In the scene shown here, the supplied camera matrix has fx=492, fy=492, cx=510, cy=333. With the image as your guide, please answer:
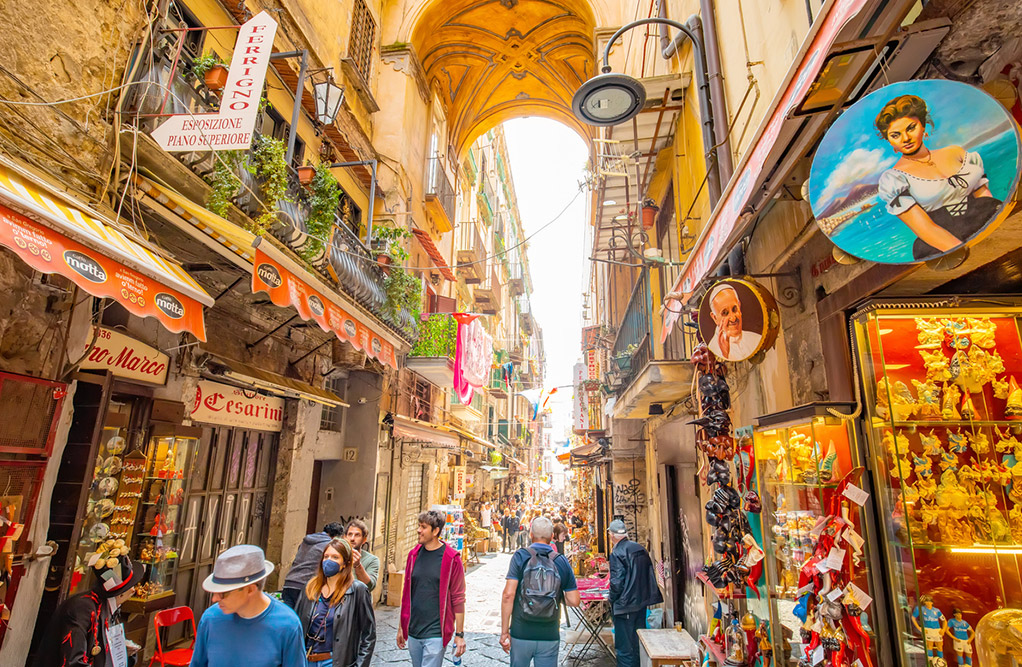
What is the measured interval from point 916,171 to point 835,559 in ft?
7.43

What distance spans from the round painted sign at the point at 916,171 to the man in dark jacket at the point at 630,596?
533cm

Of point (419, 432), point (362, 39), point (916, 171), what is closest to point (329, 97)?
point (362, 39)

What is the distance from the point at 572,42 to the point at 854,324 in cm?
1811

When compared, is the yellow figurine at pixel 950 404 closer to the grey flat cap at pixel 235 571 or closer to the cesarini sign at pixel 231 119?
the grey flat cap at pixel 235 571

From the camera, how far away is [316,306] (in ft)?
21.2

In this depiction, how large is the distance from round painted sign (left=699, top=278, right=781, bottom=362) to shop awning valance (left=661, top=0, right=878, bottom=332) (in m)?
0.34

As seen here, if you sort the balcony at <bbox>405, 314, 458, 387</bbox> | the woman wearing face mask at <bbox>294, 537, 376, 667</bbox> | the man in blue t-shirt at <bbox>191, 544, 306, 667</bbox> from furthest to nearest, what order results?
1. the balcony at <bbox>405, 314, 458, 387</bbox>
2. the woman wearing face mask at <bbox>294, 537, 376, 667</bbox>
3. the man in blue t-shirt at <bbox>191, 544, 306, 667</bbox>

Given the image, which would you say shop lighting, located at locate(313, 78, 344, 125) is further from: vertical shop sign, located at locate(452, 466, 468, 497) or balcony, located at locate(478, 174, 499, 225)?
balcony, located at locate(478, 174, 499, 225)

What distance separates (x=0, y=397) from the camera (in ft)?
13.2

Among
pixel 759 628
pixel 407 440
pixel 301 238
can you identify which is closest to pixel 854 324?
pixel 759 628

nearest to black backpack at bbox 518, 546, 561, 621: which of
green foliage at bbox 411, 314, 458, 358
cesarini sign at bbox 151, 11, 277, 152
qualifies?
cesarini sign at bbox 151, 11, 277, 152

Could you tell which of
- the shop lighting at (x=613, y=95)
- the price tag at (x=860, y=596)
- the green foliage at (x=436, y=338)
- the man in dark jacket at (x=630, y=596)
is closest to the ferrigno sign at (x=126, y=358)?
the shop lighting at (x=613, y=95)

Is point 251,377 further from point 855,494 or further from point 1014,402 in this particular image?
point 1014,402

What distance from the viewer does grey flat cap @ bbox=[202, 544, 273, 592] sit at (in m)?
2.72
